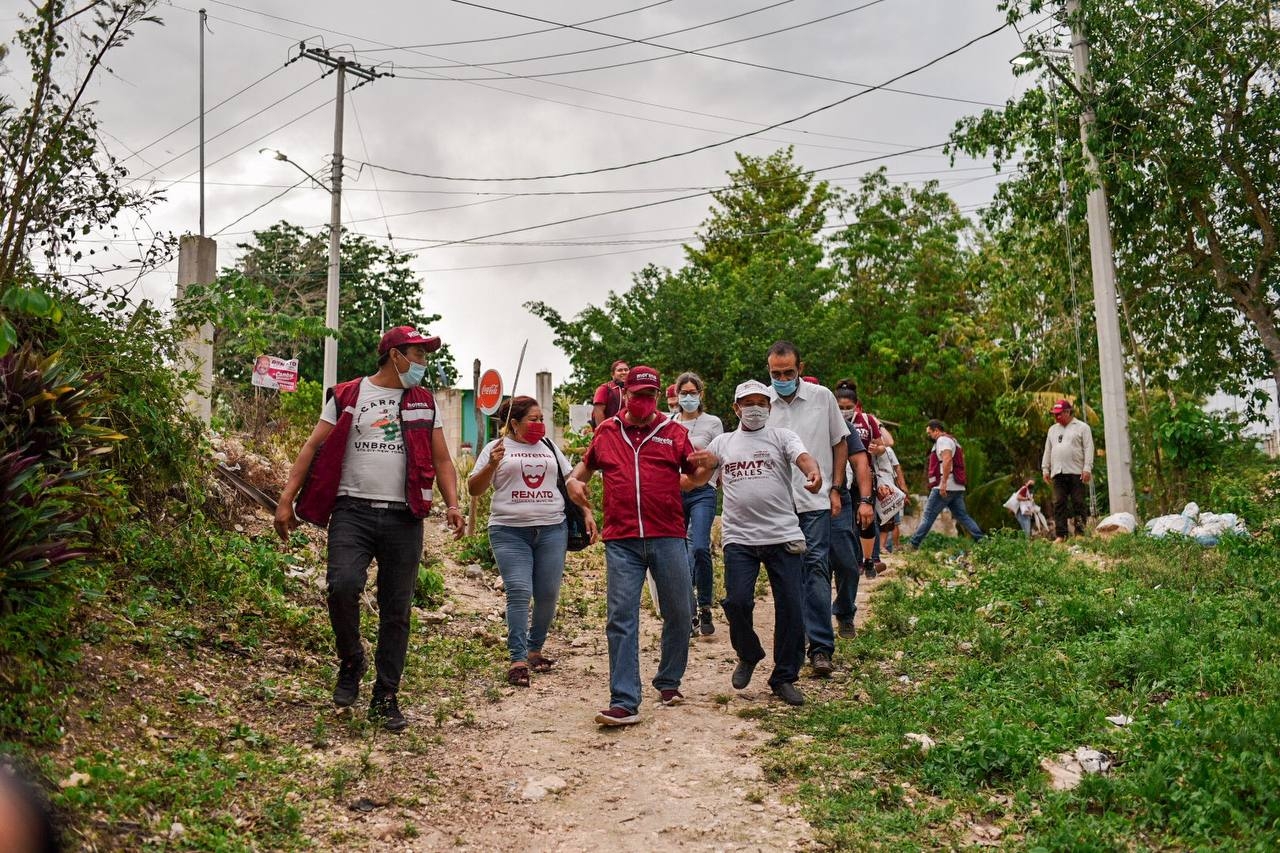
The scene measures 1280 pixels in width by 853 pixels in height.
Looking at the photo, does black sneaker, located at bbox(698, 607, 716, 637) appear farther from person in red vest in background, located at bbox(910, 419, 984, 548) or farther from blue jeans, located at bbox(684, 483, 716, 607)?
person in red vest in background, located at bbox(910, 419, 984, 548)

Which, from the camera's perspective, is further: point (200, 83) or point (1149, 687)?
point (200, 83)

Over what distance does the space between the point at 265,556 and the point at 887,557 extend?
26.5ft

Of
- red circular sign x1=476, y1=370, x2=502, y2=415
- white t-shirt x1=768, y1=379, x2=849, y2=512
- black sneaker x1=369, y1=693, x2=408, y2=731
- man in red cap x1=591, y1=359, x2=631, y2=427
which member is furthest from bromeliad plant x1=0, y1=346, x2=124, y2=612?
red circular sign x1=476, y1=370, x2=502, y2=415

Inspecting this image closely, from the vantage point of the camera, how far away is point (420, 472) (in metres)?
6.04

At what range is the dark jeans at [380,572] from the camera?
5.91m

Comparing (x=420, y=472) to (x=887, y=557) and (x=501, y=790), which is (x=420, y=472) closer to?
(x=501, y=790)

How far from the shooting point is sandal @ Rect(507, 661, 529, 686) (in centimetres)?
742

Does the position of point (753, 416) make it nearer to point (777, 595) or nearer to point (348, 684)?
point (777, 595)

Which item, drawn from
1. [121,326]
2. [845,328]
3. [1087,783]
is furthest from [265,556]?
[845,328]

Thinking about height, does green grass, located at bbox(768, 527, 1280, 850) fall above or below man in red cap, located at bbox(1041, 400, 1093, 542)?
below

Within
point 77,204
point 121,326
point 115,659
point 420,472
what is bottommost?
point 115,659

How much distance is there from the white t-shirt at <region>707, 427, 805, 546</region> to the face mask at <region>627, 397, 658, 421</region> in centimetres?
57

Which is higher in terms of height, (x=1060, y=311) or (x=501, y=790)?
(x=1060, y=311)

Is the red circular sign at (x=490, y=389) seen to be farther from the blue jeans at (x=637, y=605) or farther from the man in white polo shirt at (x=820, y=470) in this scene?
the blue jeans at (x=637, y=605)
